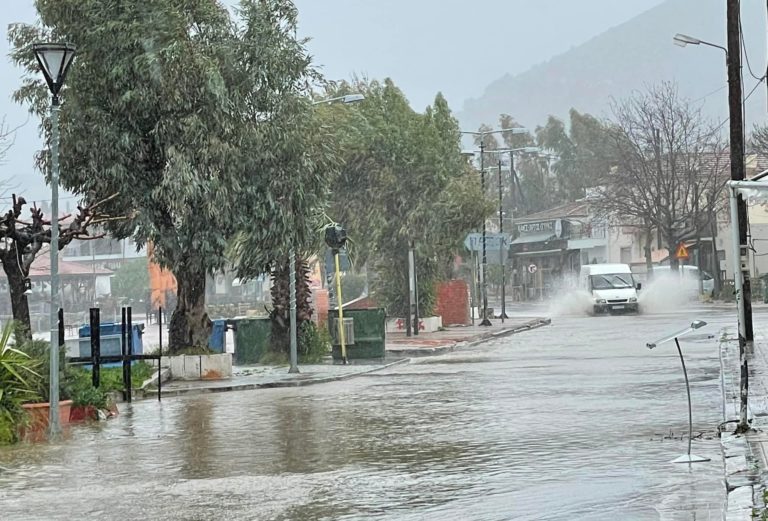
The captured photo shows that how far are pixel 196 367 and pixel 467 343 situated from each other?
14427 mm

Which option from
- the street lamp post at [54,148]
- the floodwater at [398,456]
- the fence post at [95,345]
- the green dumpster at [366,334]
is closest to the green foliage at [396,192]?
the green dumpster at [366,334]

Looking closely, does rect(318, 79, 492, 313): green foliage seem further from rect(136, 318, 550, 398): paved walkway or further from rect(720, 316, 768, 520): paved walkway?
rect(720, 316, 768, 520): paved walkway

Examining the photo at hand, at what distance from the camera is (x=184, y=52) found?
2445cm

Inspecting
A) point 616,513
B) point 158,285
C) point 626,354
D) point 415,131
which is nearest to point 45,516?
point 616,513

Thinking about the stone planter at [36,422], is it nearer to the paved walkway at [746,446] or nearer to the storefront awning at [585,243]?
the paved walkway at [746,446]

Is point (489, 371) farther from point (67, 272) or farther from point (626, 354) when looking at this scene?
point (67, 272)

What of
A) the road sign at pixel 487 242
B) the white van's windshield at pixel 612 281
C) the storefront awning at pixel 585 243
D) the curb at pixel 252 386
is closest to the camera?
the curb at pixel 252 386

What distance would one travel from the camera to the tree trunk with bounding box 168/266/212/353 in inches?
1057

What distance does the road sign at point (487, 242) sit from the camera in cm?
4991

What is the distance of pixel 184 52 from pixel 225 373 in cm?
650

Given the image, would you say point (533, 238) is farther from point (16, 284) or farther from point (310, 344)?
point (16, 284)

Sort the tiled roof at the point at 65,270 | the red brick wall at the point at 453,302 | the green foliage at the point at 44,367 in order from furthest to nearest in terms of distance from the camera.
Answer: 1. the tiled roof at the point at 65,270
2. the red brick wall at the point at 453,302
3. the green foliage at the point at 44,367

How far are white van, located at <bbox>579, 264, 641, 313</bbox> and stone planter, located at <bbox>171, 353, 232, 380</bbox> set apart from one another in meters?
34.9

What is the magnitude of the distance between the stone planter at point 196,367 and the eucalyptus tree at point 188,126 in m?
0.89
